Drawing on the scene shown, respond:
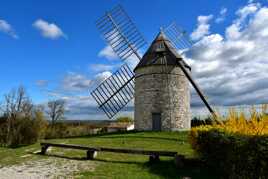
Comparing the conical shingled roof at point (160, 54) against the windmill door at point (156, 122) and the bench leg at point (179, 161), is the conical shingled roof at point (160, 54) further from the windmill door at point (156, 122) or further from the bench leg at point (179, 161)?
the bench leg at point (179, 161)

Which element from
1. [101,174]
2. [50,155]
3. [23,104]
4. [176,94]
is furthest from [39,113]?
[101,174]

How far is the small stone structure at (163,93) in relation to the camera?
21.9m

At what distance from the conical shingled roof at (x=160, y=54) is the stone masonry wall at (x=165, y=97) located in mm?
374

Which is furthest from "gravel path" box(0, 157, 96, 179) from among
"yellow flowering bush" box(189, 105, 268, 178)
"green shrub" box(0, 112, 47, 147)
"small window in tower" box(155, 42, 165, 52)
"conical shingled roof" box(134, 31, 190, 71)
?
"green shrub" box(0, 112, 47, 147)

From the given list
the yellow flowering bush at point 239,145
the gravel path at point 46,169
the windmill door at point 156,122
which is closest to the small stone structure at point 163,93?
the windmill door at point 156,122

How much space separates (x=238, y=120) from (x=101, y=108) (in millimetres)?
17850

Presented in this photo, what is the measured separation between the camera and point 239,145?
5918 mm

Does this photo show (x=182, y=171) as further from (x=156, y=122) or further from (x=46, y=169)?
(x=156, y=122)

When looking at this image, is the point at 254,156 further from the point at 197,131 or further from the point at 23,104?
the point at 23,104

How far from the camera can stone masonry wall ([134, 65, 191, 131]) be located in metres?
21.9

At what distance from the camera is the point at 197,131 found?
860 centimetres

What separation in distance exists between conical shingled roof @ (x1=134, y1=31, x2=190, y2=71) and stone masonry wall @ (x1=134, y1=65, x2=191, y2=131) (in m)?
0.37

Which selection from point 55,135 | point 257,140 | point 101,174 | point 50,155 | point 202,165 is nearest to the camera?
point 257,140

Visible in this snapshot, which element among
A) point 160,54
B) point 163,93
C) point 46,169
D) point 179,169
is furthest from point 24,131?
point 179,169
